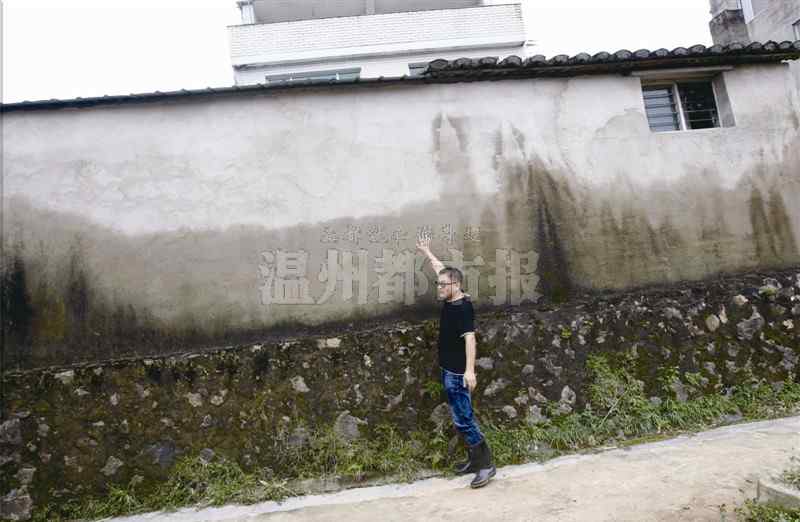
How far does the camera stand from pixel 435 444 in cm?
496

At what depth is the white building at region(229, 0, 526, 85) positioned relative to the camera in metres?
12.5

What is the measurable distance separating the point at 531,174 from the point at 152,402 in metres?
4.52

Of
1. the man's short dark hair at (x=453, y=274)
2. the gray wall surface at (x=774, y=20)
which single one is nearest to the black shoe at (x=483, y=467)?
the man's short dark hair at (x=453, y=274)

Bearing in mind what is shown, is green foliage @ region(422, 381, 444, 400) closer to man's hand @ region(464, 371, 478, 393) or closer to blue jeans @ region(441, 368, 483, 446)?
blue jeans @ region(441, 368, 483, 446)

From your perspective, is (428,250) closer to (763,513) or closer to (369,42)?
(763,513)

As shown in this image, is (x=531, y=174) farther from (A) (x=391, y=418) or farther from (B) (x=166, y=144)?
(B) (x=166, y=144)

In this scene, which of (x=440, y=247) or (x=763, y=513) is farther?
(x=440, y=247)

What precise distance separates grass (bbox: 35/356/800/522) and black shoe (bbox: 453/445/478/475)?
103 mm

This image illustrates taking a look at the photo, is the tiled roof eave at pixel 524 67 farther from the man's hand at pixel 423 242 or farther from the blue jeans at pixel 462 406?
the blue jeans at pixel 462 406

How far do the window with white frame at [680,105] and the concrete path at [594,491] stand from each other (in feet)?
11.5

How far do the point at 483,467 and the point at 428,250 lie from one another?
208cm

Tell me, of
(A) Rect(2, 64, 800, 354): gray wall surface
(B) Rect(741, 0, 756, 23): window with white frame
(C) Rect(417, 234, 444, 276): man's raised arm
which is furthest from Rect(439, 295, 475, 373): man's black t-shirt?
A: (B) Rect(741, 0, 756, 23): window with white frame

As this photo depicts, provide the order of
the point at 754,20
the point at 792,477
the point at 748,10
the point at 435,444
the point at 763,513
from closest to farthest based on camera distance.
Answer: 1. the point at 763,513
2. the point at 792,477
3. the point at 435,444
4. the point at 754,20
5. the point at 748,10

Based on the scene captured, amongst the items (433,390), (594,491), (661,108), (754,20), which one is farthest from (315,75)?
(754,20)
